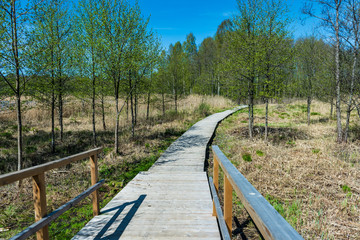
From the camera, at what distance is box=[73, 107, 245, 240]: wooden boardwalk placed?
2828 millimetres

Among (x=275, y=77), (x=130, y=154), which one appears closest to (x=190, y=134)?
(x=130, y=154)

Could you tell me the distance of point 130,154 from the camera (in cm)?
866

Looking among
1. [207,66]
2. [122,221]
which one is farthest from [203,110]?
[207,66]

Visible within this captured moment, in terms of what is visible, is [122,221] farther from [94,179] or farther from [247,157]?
[247,157]

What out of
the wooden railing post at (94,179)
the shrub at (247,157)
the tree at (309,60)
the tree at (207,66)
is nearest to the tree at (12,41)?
the wooden railing post at (94,179)

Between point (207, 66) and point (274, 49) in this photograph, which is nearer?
point (274, 49)

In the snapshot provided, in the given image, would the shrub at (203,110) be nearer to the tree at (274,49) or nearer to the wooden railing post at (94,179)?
the tree at (274,49)

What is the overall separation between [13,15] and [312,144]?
11.1 metres

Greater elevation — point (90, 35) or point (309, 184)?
point (90, 35)

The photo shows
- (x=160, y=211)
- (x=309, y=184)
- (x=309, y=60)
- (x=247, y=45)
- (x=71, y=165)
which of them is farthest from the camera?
(x=309, y=60)

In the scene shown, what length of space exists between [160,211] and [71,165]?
5679mm

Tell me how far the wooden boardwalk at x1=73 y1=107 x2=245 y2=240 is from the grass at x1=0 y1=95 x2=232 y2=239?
1.09 m

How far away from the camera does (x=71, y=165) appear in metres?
7.69

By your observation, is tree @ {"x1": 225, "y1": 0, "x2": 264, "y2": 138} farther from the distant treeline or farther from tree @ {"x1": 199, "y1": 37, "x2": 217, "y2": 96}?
tree @ {"x1": 199, "y1": 37, "x2": 217, "y2": 96}
